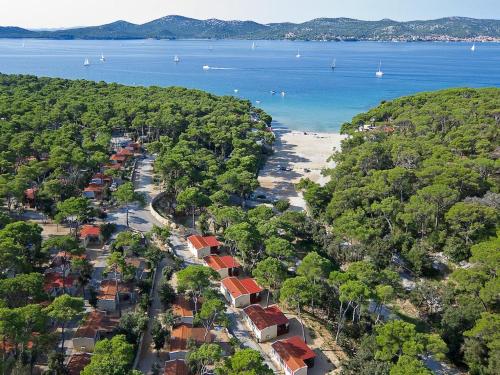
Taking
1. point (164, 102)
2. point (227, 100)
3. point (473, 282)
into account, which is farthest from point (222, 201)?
point (227, 100)

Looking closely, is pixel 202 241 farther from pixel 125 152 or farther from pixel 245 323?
pixel 125 152

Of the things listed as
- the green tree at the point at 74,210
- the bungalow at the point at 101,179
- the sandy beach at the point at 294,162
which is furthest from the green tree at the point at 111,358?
the sandy beach at the point at 294,162

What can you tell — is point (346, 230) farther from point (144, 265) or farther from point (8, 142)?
point (8, 142)

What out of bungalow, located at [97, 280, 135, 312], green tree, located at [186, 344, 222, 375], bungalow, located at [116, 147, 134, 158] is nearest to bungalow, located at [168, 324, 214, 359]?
green tree, located at [186, 344, 222, 375]

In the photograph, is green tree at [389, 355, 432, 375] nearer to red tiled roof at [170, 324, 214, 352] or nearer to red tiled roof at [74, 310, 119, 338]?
red tiled roof at [170, 324, 214, 352]

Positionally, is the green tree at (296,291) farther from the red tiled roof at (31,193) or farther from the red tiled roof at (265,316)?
the red tiled roof at (31,193)

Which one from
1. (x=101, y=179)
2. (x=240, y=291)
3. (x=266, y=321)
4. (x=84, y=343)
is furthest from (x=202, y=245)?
(x=101, y=179)

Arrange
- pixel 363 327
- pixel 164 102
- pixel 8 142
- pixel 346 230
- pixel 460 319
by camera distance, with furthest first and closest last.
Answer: pixel 164 102
pixel 8 142
pixel 346 230
pixel 363 327
pixel 460 319
